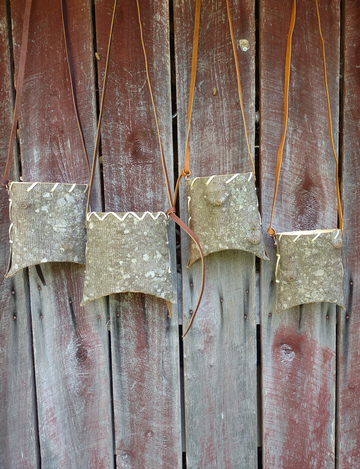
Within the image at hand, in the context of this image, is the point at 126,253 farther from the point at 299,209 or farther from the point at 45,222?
the point at 299,209

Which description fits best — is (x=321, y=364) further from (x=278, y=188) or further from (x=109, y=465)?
(x=109, y=465)

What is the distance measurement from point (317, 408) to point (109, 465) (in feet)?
2.56

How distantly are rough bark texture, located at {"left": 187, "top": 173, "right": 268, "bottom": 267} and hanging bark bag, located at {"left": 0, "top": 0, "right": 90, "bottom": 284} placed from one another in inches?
15.1

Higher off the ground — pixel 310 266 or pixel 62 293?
pixel 310 266

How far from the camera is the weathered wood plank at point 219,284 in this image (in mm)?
1131

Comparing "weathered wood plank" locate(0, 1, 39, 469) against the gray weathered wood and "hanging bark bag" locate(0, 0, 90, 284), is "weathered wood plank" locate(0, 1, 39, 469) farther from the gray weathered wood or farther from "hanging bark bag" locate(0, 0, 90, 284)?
"hanging bark bag" locate(0, 0, 90, 284)

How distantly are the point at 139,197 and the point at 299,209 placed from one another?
1.83ft

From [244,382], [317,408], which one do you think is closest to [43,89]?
[244,382]

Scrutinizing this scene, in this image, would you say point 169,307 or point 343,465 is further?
point 343,465

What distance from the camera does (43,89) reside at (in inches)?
45.5

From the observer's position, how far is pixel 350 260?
46.9 inches

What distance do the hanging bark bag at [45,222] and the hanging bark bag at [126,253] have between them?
2.8 inches

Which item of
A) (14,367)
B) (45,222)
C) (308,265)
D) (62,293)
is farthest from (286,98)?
(14,367)

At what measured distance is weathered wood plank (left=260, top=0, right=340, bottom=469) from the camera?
3.74ft
